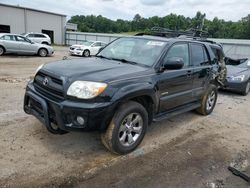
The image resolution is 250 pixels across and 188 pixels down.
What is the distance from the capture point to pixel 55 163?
3.31 metres

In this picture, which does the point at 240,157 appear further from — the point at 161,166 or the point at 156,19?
the point at 156,19

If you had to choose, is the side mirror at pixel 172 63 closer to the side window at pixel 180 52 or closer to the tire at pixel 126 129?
the side window at pixel 180 52

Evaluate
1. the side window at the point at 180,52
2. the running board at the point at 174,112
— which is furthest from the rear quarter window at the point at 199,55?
the running board at the point at 174,112

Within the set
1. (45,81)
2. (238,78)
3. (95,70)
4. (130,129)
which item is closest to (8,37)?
(238,78)

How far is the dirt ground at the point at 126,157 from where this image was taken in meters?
3.04

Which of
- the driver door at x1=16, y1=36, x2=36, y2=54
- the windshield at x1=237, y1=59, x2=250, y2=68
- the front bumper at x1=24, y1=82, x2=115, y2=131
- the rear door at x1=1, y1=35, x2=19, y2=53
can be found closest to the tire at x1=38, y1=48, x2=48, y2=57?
the driver door at x1=16, y1=36, x2=36, y2=54

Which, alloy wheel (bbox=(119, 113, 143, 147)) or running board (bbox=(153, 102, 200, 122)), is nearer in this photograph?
alloy wheel (bbox=(119, 113, 143, 147))

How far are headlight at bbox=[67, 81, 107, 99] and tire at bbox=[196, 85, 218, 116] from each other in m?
3.19

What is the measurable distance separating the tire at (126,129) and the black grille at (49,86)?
2.69ft

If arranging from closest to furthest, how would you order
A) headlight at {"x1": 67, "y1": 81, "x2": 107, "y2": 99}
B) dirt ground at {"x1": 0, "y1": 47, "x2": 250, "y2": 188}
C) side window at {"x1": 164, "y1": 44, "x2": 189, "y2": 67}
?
dirt ground at {"x1": 0, "y1": 47, "x2": 250, "y2": 188}, headlight at {"x1": 67, "y1": 81, "x2": 107, "y2": 99}, side window at {"x1": 164, "y1": 44, "x2": 189, "y2": 67}

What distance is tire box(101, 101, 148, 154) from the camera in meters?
3.37

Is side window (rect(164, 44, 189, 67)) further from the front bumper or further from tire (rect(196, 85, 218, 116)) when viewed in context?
the front bumper

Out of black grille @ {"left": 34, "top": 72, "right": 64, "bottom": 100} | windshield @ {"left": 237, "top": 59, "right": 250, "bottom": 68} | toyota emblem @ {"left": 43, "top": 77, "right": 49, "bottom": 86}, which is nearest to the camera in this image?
black grille @ {"left": 34, "top": 72, "right": 64, "bottom": 100}

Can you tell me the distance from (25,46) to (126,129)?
48.3 feet
